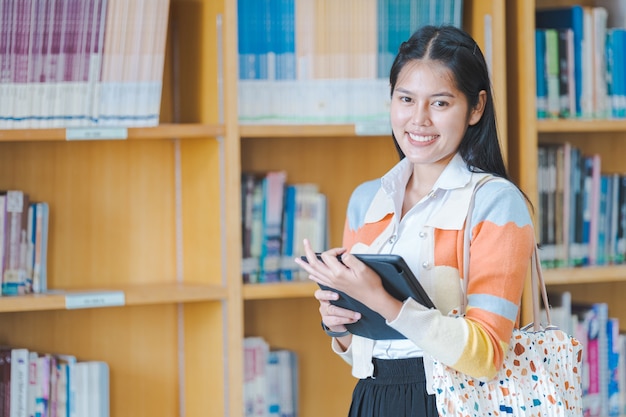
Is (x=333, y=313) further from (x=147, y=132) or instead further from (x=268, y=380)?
(x=268, y=380)

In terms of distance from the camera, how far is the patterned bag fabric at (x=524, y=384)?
1.51 meters

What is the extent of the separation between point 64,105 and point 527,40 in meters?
1.28

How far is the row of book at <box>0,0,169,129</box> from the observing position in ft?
7.59

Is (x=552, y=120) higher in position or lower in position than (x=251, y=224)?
higher

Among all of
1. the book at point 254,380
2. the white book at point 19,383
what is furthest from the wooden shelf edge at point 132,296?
the book at point 254,380

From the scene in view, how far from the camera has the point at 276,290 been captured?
2.45m

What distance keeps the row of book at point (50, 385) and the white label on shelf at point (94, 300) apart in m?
0.24

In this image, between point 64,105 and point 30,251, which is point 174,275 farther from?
point 64,105

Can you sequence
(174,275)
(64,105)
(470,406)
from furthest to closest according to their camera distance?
(174,275) → (64,105) → (470,406)

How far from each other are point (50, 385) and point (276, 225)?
29.0 inches

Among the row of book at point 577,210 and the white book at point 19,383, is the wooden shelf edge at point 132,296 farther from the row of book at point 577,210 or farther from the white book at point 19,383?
the row of book at point 577,210

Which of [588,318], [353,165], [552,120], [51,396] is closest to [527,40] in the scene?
[552,120]

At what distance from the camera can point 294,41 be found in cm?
252

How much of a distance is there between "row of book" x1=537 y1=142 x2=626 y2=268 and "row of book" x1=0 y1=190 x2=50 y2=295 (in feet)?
4.59
